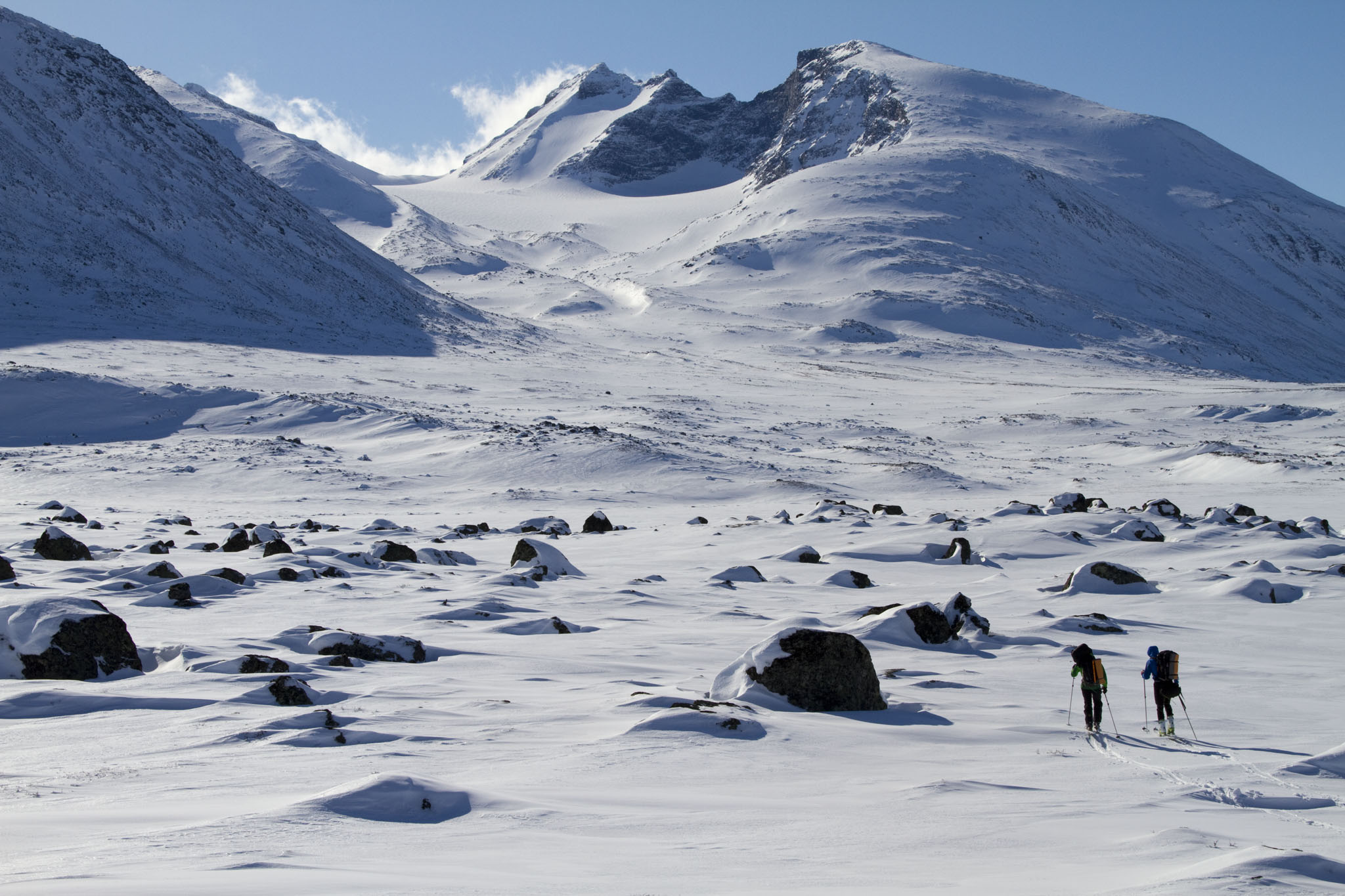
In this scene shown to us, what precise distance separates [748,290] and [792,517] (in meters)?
75.0

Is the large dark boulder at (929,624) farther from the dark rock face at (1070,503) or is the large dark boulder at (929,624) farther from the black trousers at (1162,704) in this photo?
the dark rock face at (1070,503)

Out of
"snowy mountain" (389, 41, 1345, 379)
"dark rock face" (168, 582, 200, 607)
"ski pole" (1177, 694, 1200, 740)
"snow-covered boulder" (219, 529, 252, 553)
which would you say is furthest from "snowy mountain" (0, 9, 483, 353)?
"ski pole" (1177, 694, 1200, 740)

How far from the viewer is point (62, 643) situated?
7.20 m

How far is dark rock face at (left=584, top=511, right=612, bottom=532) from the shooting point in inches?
819

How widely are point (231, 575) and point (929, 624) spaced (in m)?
8.00

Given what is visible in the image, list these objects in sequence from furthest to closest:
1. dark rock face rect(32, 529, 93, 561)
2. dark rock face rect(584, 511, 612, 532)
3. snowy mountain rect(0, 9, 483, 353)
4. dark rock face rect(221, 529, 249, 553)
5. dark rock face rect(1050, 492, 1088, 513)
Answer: snowy mountain rect(0, 9, 483, 353) < dark rock face rect(1050, 492, 1088, 513) < dark rock face rect(584, 511, 612, 532) < dark rock face rect(221, 529, 249, 553) < dark rock face rect(32, 529, 93, 561)

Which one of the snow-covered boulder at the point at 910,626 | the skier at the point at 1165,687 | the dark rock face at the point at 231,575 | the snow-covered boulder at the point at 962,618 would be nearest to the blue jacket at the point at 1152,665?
the skier at the point at 1165,687

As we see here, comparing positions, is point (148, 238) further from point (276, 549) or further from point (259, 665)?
point (259, 665)

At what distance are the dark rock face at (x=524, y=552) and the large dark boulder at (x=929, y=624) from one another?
6.19 meters

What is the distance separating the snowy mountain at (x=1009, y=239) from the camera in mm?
86812

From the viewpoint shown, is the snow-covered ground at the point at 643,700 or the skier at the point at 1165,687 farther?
the skier at the point at 1165,687

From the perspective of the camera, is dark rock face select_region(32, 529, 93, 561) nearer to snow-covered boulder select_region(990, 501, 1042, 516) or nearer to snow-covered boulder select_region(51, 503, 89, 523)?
snow-covered boulder select_region(51, 503, 89, 523)

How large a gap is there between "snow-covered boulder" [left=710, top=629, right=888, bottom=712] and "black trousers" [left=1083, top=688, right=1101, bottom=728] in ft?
4.79

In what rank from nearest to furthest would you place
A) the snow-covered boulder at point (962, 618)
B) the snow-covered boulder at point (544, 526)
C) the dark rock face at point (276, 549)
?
the snow-covered boulder at point (962, 618) < the dark rock face at point (276, 549) < the snow-covered boulder at point (544, 526)
